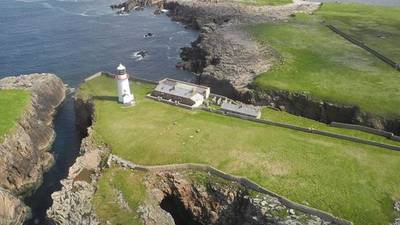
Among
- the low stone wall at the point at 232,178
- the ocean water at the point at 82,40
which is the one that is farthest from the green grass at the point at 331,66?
the low stone wall at the point at 232,178

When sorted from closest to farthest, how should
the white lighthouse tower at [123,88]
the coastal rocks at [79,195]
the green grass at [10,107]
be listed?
the coastal rocks at [79,195] < the green grass at [10,107] < the white lighthouse tower at [123,88]

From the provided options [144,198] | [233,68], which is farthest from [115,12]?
[144,198]

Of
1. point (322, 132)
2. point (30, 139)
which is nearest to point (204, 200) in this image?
point (322, 132)

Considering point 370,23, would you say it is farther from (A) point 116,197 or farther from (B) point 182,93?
(A) point 116,197

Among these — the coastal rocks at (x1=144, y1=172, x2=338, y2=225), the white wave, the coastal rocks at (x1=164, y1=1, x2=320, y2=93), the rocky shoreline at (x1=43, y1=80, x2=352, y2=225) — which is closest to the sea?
the white wave

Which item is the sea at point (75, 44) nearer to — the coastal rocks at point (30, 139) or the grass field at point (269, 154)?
the coastal rocks at point (30, 139)

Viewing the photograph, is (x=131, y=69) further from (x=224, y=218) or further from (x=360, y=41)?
(x=224, y=218)

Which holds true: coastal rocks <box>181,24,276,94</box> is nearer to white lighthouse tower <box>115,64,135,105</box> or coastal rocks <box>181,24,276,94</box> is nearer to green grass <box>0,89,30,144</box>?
white lighthouse tower <box>115,64,135,105</box>
